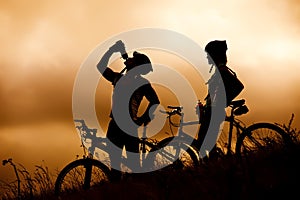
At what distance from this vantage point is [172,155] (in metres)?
10.2

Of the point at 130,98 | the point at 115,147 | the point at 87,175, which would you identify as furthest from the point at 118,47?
the point at 87,175

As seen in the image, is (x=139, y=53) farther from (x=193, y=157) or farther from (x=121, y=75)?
(x=193, y=157)

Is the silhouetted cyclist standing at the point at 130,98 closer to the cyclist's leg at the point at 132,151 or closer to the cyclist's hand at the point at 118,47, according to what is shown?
the cyclist's leg at the point at 132,151

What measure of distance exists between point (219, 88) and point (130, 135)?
1.82 metres

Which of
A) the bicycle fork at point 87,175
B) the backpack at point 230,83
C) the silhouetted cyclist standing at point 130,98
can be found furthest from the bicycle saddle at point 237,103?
the bicycle fork at point 87,175

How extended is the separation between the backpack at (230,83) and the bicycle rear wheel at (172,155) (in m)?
1.11

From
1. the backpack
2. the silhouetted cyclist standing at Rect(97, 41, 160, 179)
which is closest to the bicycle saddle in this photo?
the backpack

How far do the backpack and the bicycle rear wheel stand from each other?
43.6 inches

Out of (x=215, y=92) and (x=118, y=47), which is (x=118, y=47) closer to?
(x=118, y=47)

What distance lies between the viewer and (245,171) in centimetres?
775

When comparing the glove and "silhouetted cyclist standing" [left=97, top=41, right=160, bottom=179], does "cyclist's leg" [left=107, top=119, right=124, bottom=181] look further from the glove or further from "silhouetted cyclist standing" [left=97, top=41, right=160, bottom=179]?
the glove

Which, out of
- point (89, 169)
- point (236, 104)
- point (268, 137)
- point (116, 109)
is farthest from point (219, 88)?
point (89, 169)

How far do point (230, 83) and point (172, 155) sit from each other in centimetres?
167

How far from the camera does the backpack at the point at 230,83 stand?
34.1 feet
